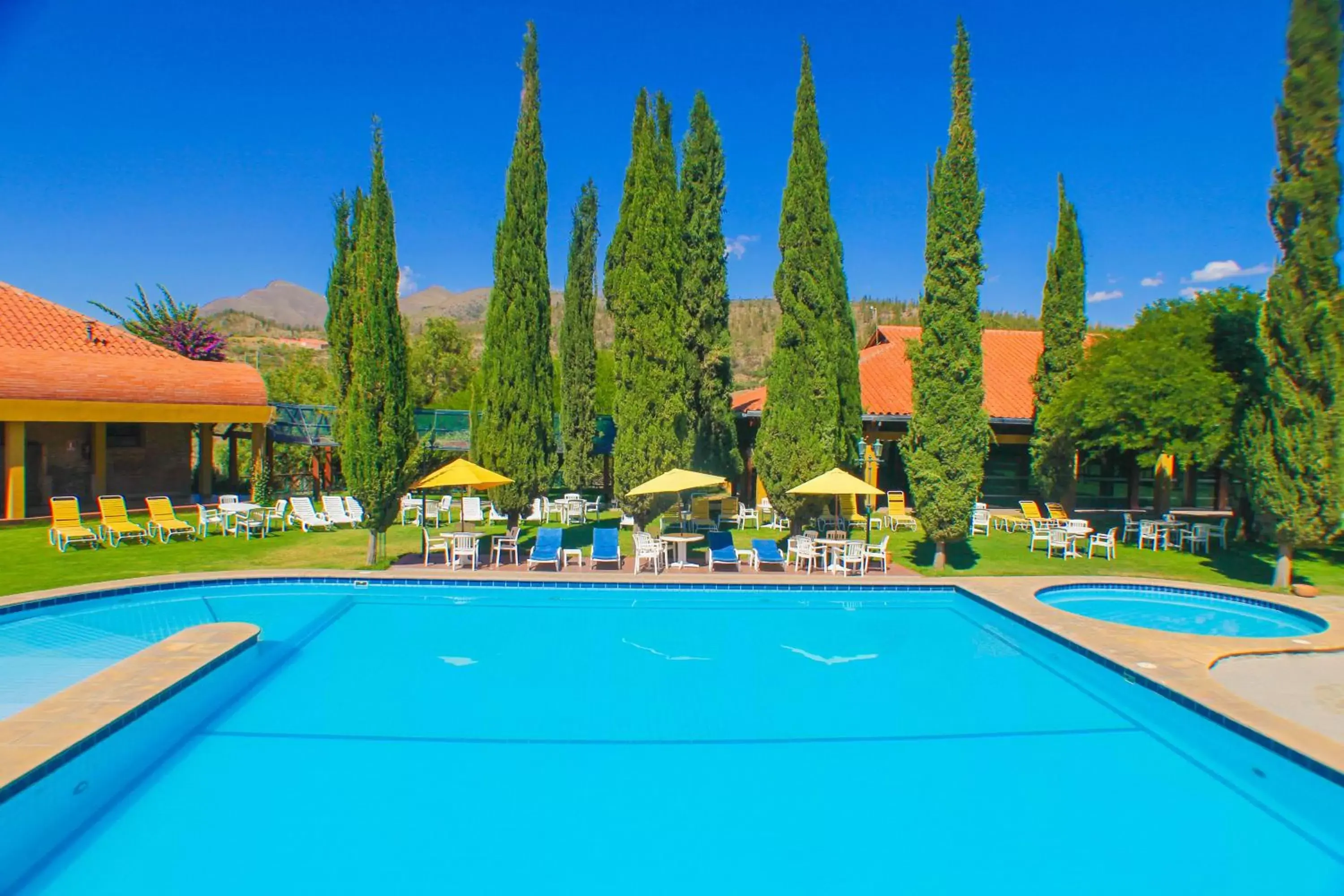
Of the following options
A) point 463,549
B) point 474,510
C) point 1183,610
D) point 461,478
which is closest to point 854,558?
point 1183,610

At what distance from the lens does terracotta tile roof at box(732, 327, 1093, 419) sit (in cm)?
2197

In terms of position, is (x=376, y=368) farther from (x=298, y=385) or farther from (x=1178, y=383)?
(x=298, y=385)

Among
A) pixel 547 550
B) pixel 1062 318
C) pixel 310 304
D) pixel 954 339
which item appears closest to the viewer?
pixel 954 339

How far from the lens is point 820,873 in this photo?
5070 millimetres

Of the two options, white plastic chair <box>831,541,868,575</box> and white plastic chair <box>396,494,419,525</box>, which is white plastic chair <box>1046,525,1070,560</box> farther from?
white plastic chair <box>396,494,419,525</box>

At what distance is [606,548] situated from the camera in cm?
1378

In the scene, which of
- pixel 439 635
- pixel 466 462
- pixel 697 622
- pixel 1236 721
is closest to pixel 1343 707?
pixel 1236 721

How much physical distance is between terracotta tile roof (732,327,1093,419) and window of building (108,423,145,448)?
17.7 meters

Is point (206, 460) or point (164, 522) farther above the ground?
point (206, 460)

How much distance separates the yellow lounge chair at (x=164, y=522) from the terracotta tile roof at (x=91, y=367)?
474 cm

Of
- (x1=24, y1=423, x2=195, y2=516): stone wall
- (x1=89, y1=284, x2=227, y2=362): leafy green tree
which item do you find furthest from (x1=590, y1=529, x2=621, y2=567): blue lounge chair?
(x1=89, y1=284, x2=227, y2=362): leafy green tree

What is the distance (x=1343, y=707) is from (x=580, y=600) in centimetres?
919

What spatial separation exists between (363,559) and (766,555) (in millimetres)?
7421

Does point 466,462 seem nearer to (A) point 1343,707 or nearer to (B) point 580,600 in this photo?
(B) point 580,600
